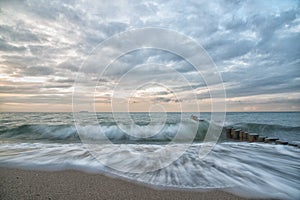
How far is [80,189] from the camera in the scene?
3.44 m

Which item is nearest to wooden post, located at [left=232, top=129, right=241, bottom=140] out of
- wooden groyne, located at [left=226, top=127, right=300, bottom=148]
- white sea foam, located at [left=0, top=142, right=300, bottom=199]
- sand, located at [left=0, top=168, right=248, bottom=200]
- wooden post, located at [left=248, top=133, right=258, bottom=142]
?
wooden groyne, located at [left=226, top=127, right=300, bottom=148]

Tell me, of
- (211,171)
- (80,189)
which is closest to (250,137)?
(211,171)

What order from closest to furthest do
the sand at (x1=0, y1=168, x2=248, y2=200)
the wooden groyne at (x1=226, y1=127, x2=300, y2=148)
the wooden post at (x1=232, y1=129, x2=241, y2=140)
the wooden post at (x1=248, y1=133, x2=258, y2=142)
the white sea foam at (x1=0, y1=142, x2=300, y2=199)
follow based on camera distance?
the sand at (x1=0, y1=168, x2=248, y2=200) < the white sea foam at (x1=0, y1=142, x2=300, y2=199) < the wooden groyne at (x1=226, y1=127, x2=300, y2=148) < the wooden post at (x1=248, y1=133, x2=258, y2=142) < the wooden post at (x1=232, y1=129, x2=241, y2=140)

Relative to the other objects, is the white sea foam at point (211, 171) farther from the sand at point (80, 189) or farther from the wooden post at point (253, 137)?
the wooden post at point (253, 137)

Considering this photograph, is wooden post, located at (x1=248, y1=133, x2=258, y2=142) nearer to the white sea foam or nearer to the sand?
the white sea foam

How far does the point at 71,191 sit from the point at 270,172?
174 inches

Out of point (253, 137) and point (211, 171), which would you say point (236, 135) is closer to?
point (253, 137)

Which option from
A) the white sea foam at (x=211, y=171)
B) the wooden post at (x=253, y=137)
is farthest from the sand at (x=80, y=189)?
the wooden post at (x=253, y=137)

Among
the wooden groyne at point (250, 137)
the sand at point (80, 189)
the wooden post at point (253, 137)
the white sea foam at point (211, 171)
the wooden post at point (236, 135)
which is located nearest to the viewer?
the sand at point (80, 189)

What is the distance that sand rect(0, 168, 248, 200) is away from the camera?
315 centimetres

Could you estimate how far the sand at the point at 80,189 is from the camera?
10.3ft

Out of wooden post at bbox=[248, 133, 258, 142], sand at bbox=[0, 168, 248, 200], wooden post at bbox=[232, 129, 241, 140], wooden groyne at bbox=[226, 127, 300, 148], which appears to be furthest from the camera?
wooden post at bbox=[232, 129, 241, 140]

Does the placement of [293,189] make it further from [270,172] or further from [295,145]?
[295,145]

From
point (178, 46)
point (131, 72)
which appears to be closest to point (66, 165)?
point (131, 72)
